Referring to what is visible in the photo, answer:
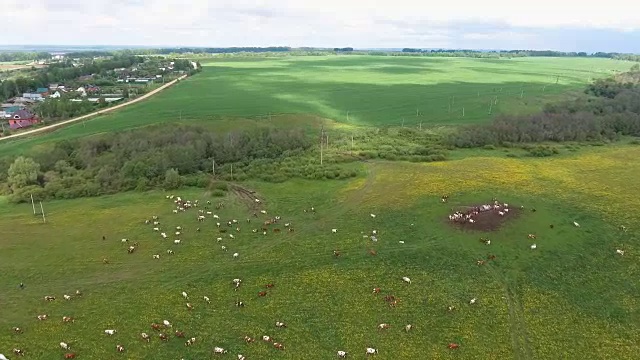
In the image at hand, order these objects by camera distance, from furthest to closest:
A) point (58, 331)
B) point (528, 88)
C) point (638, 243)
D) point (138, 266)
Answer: point (528, 88) → point (638, 243) → point (138, 266) → point (58, 331)

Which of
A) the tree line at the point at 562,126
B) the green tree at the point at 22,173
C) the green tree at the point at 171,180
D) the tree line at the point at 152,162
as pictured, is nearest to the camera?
the green tree at the point at 22,173

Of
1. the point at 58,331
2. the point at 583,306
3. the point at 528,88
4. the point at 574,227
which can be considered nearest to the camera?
the point at 58,331

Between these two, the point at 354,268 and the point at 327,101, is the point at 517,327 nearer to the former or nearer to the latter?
the point at 354,268

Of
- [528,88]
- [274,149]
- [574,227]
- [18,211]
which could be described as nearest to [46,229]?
[18,211]

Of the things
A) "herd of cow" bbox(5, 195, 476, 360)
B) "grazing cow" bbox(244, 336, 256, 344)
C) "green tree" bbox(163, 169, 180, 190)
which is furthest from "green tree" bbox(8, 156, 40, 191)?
"grazing cow" bbox(244, 336, 256, 344)

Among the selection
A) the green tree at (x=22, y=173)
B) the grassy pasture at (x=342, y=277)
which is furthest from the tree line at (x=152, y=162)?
the grassy pasture at (x=342, y=277)

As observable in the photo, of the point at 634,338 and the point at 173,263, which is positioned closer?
the point at 634,338

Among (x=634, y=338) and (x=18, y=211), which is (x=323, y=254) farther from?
(x=18, y=211)

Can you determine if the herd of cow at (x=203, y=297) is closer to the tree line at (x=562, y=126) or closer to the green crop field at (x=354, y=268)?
the green crop field at (x=354, y=268)
